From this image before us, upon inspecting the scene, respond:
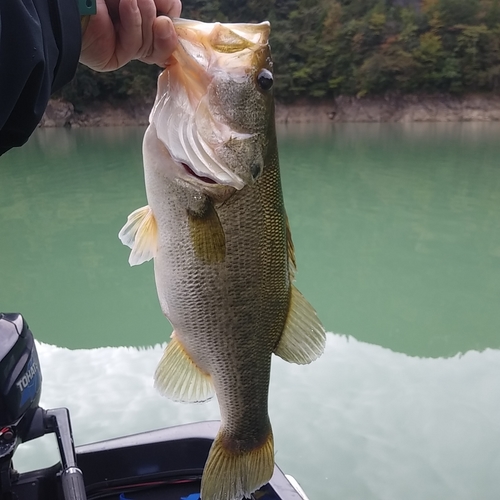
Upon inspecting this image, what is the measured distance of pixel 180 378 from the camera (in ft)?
3.96

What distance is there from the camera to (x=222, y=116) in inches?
43.2

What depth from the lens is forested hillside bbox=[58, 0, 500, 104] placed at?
29125 millimetres

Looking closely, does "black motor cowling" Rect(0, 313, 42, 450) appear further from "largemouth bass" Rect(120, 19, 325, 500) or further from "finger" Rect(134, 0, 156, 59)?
"finger" Rect(134, 0, 156, 59)

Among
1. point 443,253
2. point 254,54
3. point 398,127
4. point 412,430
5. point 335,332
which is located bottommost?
point 398,127

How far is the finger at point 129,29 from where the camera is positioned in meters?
1.02

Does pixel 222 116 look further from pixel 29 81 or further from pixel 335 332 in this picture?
pixel 335 332

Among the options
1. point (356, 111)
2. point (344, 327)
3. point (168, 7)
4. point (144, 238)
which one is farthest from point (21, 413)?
point (356, 111)

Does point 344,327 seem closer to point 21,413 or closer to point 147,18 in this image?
point 21,413

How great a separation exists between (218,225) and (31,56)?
0.45m

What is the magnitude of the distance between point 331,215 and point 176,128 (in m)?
7.84

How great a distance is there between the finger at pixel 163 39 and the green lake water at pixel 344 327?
2.30 meters

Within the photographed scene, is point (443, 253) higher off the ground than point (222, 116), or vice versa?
point (222, 116)

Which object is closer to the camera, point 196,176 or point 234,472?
point 196,176

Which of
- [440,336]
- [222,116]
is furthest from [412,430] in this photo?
[222,116]
